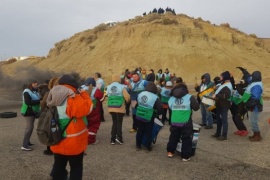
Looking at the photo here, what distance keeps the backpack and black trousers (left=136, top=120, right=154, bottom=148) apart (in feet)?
11.0

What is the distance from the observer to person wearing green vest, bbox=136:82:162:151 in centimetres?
724

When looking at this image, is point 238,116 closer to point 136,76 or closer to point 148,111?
point 136,76

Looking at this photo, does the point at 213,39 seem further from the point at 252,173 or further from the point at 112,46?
the point at 252,173

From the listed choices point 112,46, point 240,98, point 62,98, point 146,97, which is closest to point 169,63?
point 112,46

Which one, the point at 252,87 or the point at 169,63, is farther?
the point at 169,63

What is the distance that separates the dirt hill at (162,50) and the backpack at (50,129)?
99.3ft

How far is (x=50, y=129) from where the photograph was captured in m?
4.22

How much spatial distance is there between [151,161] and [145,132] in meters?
0.94

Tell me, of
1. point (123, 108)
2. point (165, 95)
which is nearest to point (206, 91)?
point (165, 95)

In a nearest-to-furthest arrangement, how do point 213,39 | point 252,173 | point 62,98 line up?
point 62,98, point 252,173, point 213,39

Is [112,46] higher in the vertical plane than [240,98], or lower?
higher

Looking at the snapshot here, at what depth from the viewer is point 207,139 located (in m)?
8.80

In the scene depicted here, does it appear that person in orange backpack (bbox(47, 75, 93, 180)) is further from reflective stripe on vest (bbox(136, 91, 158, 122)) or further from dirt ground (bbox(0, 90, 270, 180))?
reflective stripe on vest (bbox(136, 91, 158, 122))

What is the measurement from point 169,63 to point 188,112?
32589 millimetres
